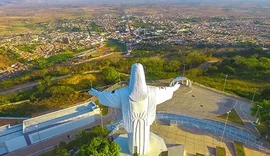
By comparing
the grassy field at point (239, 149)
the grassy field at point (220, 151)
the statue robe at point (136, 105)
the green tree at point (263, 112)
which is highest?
the statue robe at point (136, 105)

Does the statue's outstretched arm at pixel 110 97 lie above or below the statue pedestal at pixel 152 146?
above

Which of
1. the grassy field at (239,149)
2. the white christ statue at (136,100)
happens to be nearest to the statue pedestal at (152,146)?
the white christ statue at (136,100)

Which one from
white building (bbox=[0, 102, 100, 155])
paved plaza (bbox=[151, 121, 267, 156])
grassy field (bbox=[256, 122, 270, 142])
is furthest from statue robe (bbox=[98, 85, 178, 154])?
grassy field (bbox=[256, 122, 270, 142])

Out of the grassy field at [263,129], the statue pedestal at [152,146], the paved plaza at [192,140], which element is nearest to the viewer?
the statue pedestal at [152,146]

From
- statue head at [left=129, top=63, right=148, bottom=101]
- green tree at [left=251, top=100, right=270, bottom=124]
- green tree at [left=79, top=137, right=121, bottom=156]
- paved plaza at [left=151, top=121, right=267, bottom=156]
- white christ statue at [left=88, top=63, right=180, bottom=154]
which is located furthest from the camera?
green tree at [left=251, top=100, right=270, bottom=124]

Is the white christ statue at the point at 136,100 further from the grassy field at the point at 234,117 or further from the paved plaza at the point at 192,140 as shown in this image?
the grassy field at the point at 234,117

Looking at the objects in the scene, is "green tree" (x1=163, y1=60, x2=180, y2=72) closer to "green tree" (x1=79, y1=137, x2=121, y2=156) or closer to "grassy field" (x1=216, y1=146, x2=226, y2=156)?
"grassy field" (x1=216, y1=146, x2=226, y2=156)

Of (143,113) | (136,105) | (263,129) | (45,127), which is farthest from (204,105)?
(45,127)

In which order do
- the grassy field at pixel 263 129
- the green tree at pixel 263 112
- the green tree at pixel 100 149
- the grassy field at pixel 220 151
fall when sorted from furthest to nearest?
the grassy field at pixel 263 129
the green tree at pixel 263 112
the grassy field at pixel 220 151
the green tree at pixel 100 149
